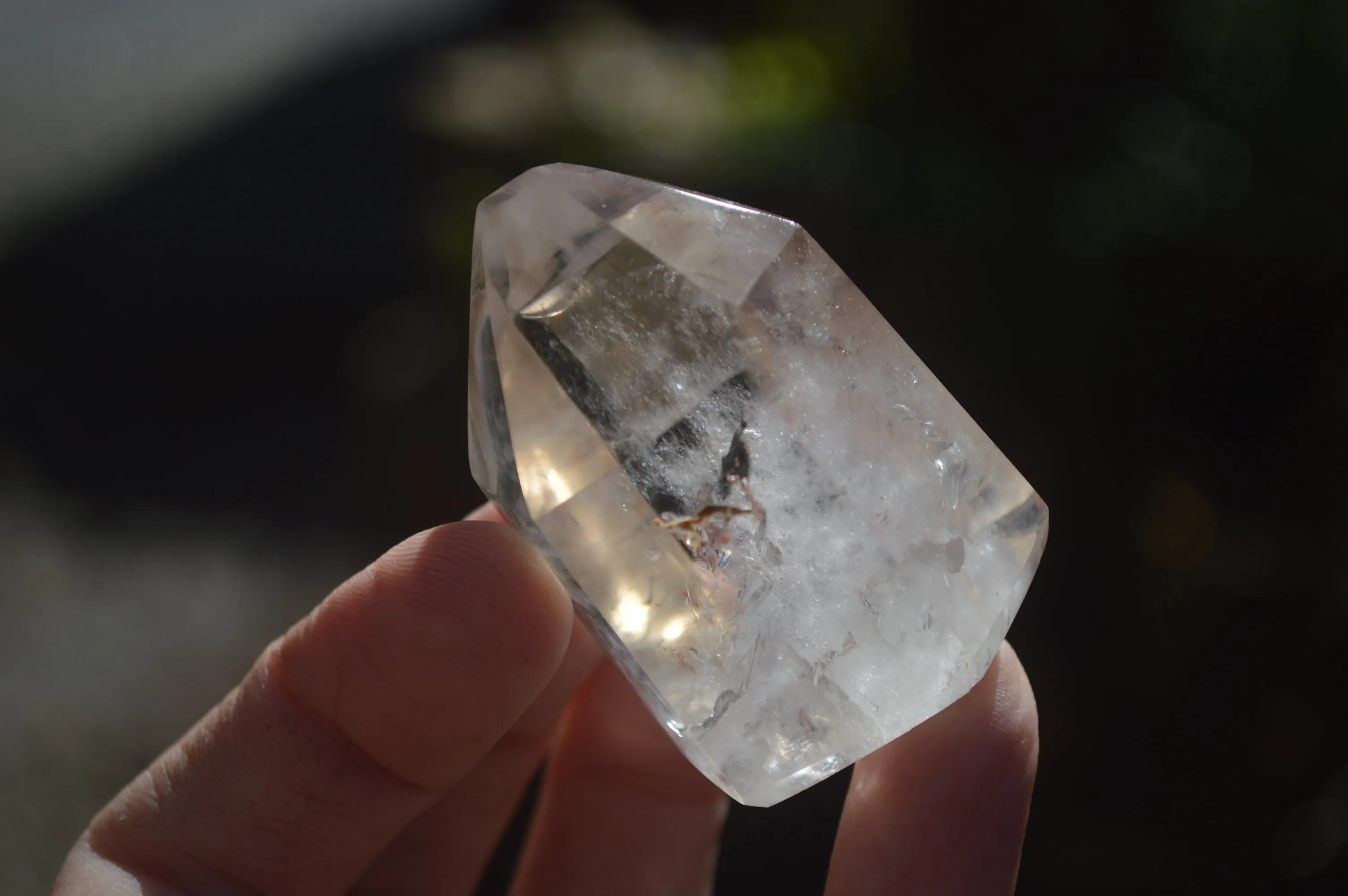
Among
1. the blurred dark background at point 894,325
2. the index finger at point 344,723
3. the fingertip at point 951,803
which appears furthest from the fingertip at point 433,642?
the blurred dark background at point 894,325

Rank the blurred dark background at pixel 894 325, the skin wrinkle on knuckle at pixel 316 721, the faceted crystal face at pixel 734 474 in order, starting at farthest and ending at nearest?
the blurred dark background at pixel 894 325, the skin wrinkle on knuckle at pixel 316 721, the faceted crystal face at pixel 734 474

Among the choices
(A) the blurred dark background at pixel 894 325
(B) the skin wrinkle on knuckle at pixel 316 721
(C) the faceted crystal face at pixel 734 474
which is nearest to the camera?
(C) the faceted crystal face at pixel 734 474

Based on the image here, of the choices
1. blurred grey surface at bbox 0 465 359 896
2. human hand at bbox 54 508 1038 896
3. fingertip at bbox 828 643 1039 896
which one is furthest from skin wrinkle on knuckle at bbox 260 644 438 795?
blurred grey surface at bbox 0 465 359 896

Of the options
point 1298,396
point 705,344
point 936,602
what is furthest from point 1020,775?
point 1298,396

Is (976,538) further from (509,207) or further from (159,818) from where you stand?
(159,818)

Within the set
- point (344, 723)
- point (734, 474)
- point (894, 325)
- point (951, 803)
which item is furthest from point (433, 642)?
point (894, 325)

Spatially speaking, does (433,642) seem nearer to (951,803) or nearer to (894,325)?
(951,803)

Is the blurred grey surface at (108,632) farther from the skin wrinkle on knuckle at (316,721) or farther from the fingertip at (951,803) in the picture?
the fingertip at (951,803)
